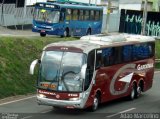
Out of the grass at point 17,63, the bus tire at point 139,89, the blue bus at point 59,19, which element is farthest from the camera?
the blue bus at point 59,19

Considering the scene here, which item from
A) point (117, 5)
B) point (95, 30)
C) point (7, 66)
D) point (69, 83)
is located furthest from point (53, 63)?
point (117, 5)

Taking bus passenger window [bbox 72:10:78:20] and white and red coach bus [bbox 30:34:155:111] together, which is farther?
bus passenger window [bbox 72:10:78:20]

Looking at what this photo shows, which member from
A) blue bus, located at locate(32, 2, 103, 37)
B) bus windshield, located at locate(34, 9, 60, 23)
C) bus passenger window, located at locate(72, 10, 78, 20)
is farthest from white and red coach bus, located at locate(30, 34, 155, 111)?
bus passenger window, located at locate(72, 10, 78, 20)

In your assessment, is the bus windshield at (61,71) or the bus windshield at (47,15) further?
the bus windshield at (47,15)

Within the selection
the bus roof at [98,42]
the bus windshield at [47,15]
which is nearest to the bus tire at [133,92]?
the bus roof at [98,42]

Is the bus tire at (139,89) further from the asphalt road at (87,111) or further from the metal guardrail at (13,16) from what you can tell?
the metal guardrail at (13,16)

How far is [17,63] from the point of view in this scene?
99.1 ft

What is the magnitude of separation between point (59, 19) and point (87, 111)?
73.5 feet

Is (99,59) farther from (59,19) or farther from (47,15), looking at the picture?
(47,15)

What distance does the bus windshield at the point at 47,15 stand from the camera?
4479 centimetres

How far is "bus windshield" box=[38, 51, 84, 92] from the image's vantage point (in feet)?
71.3

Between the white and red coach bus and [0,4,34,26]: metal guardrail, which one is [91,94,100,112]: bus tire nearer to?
the white and red coach bus

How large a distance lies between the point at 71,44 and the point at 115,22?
4832 centimetres

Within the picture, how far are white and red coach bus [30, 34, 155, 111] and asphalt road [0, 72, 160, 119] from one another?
44 centimetres
